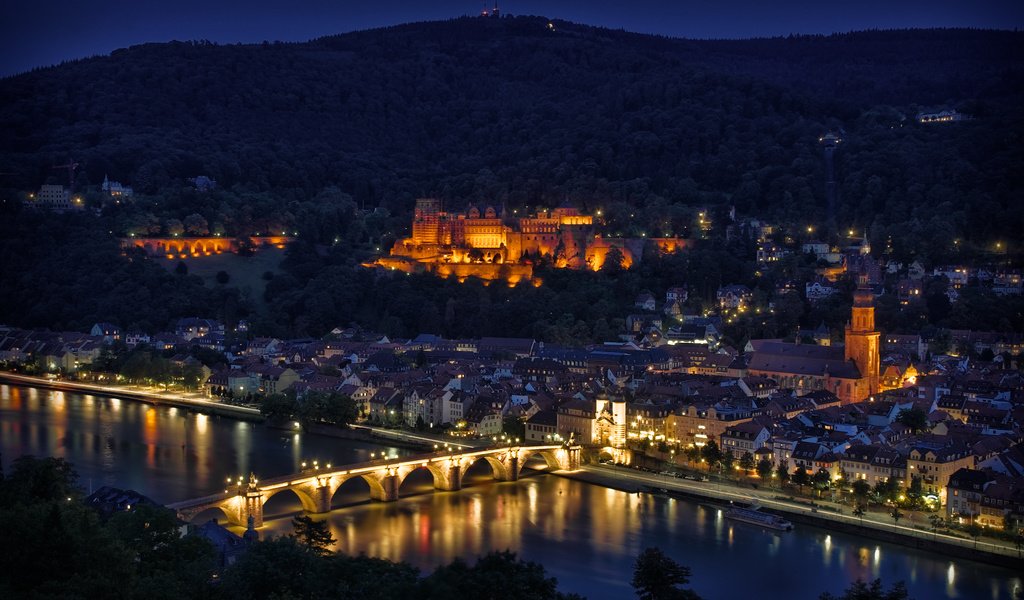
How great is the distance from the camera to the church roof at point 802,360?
31.5 meters

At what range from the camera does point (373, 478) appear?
22.5 metres

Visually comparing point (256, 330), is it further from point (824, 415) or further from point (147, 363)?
point (824, 415)

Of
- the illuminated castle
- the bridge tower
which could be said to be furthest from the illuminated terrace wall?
the bridge tower

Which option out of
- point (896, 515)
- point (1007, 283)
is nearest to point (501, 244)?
point (1007, 283)

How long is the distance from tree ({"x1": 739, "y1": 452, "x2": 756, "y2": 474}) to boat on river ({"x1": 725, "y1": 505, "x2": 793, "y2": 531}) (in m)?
2.64

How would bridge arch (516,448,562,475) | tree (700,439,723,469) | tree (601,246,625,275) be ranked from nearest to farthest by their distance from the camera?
1. tree (700,439,723,469)
2. bridge arch (516,448,562,475)
3. tree (601,246,625,275)

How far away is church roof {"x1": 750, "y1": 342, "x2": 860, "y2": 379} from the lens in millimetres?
31484

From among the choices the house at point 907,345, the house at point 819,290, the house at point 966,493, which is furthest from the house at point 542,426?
the house at point 819,290

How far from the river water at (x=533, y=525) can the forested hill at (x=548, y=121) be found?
25.4 m

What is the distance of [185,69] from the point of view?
7094 centimetres

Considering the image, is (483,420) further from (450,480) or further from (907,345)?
(907,345)

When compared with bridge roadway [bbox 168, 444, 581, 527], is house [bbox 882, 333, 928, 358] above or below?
above

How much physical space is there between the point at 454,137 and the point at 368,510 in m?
53.3

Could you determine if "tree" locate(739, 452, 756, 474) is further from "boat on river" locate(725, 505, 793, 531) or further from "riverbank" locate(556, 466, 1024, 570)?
"boat on river" locate(725, 505, 793, 531)
